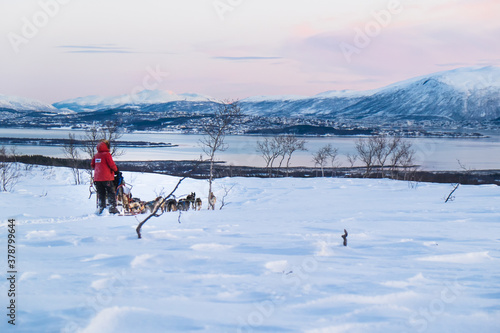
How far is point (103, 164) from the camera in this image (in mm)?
8812

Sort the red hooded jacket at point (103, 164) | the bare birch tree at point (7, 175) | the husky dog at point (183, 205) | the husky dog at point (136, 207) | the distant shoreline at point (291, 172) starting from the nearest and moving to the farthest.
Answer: the red hooded jacket at point (103, 164), the husky dog at point (136, 207), the husky dog at point (183, 205), the bare birch tree at point (7, 175), the distant shoreline at point (291, 172)

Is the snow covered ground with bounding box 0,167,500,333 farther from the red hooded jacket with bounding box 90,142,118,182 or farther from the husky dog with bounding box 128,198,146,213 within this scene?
the husky dog with bounding box 128,198,146,213

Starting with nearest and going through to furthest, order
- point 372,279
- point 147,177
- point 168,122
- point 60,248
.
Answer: point 372,279 < point 60,248 < point 147,177 < point 168,122

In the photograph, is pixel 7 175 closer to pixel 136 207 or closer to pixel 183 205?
pixel 183 205

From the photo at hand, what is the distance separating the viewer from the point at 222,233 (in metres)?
5.55

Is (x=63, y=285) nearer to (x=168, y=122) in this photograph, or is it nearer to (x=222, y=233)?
(x=222, y=233)

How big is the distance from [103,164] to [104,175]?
23cm

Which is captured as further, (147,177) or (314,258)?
(147,177)

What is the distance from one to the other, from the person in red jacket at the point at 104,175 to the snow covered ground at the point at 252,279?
2.80m

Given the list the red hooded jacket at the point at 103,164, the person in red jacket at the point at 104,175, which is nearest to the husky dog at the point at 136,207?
the person in red jacket at the point at 104,175

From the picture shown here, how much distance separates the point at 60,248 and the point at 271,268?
233 cm

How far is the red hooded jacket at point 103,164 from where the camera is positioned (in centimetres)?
876

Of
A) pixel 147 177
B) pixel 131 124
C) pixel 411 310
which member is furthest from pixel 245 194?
pixel 131 124

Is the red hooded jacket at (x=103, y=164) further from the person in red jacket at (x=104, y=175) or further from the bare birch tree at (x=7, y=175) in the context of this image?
the bare birch tree at (x=7, y=175)
